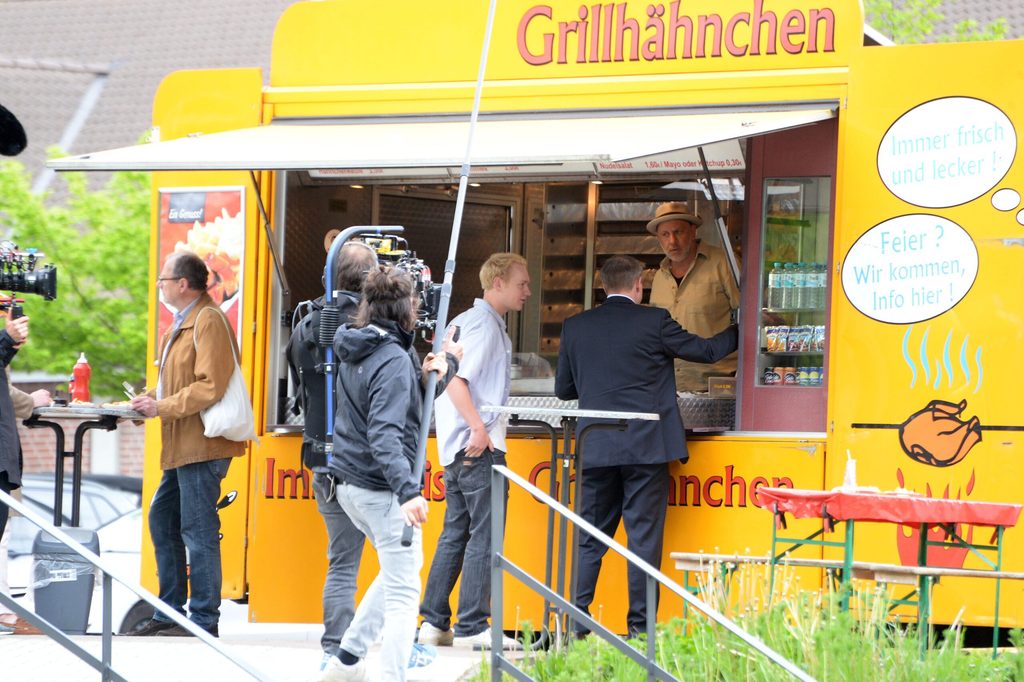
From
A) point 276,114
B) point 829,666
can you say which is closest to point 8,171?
point 276,114

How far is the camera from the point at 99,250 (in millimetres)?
19141

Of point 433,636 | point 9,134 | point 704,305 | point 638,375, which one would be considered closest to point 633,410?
point 638,375

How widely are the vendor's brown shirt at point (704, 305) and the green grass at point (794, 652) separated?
8.46ft

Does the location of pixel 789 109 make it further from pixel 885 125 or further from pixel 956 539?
pixel 956 539

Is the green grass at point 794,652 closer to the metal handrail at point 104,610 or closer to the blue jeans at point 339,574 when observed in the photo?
the blue jeans at point 339,574

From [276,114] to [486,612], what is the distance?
10.8 feet

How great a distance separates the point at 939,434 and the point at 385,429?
3209 millimetres

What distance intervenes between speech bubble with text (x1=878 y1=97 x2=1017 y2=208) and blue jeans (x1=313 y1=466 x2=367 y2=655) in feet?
10.8

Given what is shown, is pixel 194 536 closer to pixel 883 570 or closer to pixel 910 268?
pixel 883 570

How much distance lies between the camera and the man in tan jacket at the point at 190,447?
773 cm

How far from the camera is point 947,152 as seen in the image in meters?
7.62

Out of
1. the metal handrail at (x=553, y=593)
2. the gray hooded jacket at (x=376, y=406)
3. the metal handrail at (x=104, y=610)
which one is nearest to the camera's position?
the metal handrail at (x=553, y=593)

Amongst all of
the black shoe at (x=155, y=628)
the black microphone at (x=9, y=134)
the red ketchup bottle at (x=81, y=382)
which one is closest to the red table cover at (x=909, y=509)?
the black shoe at (x=155, y=628)

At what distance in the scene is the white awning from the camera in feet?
23.0
